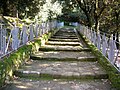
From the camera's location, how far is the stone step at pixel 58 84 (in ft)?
20.1

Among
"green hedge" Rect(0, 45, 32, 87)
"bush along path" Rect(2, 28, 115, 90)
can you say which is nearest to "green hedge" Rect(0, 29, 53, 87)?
"green hedge" Rect(0, 45, 32, 87)

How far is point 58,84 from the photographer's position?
645 centimetres

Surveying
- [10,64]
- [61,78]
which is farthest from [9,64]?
[61,78]

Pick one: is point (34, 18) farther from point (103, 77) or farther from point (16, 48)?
point (103, 77)

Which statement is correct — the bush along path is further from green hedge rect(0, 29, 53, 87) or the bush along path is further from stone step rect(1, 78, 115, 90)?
green hedge rect(0, 29, 53, 87)

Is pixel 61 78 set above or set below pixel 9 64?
below

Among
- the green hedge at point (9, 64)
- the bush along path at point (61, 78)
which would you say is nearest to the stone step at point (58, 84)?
the bush along path at point (61, 78)

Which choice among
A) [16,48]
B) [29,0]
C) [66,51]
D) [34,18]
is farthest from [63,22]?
[16,48]

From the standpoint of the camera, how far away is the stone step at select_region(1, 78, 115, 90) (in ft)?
20.1

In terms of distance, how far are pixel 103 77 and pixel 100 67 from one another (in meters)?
1.23

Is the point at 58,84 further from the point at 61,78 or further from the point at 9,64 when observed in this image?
the point at 9,64

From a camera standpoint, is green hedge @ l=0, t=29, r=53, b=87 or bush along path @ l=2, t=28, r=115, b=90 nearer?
green hedge @ l=0, t=29, r=53, b=87

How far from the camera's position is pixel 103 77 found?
7.17 m

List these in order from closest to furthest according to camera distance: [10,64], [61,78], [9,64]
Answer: [9,64]
[10,64]
[61,78]
